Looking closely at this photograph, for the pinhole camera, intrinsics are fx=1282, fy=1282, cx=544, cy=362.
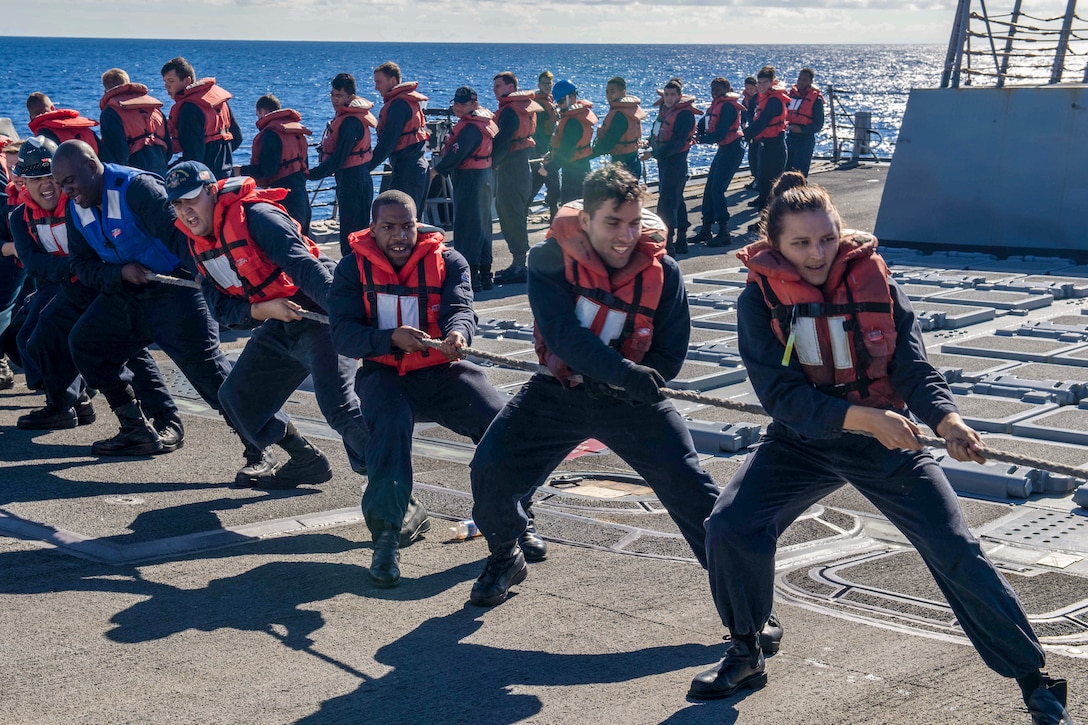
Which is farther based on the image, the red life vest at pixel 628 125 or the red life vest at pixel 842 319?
the red life vest at pixel 628 125

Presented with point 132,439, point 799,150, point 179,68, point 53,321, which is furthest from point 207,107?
point 799,150

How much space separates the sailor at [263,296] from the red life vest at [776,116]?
36.2 feet

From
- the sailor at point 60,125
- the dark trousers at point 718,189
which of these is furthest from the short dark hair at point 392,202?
the dark trousers at point 718,189

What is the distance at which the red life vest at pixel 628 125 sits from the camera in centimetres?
1459

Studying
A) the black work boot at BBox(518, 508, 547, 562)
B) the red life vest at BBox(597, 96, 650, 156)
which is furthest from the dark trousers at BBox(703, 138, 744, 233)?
the black work boot at BBox(518, 508, 547, 562)

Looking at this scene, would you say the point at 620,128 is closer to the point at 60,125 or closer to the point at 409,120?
the point at 409,120

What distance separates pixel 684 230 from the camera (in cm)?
1508

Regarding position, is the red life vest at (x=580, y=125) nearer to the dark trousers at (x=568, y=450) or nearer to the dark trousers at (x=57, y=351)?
the dark trousers at (x=57, y=351)

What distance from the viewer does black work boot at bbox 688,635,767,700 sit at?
400 cm

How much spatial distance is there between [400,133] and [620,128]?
9.44 feet

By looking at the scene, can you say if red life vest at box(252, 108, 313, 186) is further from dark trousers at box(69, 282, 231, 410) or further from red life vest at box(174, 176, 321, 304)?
red life vest at box(174, 176, 321, 304)

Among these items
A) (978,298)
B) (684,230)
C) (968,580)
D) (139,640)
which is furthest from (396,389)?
(684,230)

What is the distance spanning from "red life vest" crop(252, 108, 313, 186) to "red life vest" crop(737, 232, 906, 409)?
9.05 m

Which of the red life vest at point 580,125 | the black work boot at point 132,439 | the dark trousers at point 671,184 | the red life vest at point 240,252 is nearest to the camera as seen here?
the red life vest at point 240,252
